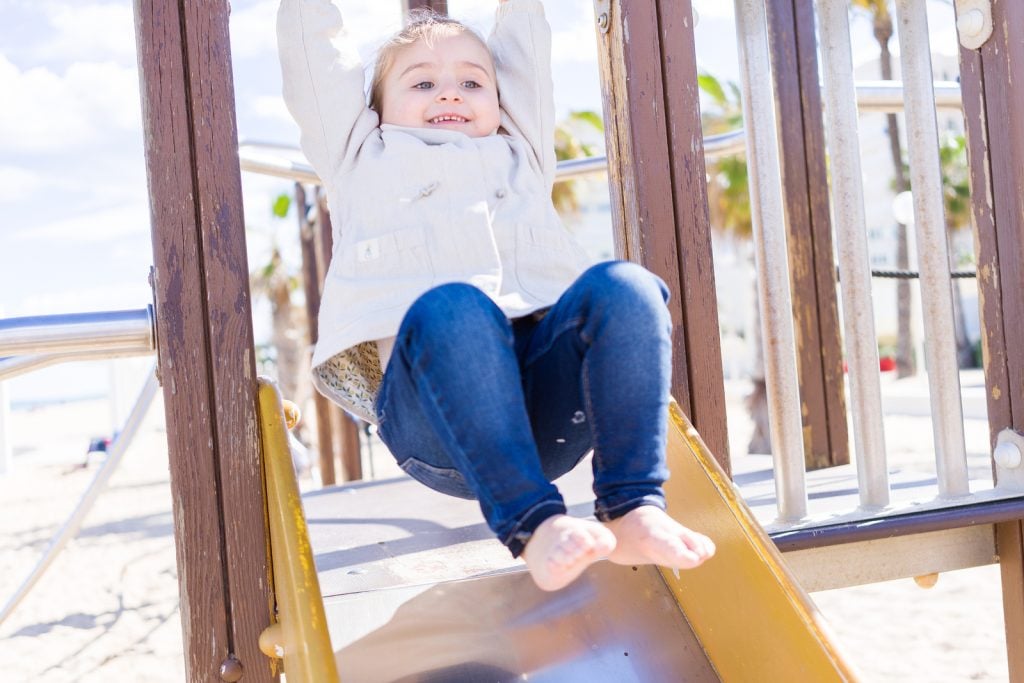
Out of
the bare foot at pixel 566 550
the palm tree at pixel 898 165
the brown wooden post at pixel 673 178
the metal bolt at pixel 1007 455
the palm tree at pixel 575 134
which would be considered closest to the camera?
the bare foot at pixel 566 550

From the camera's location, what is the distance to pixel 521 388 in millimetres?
1215

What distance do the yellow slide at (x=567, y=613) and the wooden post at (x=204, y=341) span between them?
0.05 m

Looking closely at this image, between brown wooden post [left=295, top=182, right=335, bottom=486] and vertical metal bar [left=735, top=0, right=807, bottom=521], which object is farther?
brown wooden post [left=295, top=182, right=335, bottom=486]

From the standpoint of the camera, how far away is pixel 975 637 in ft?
15.0

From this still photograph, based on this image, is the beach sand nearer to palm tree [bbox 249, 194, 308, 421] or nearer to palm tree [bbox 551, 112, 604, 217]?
palm tree [bbox 249, 194, 308, 421]

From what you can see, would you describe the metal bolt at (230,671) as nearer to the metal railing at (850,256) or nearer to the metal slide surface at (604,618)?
the metal slide surface at (604,618)

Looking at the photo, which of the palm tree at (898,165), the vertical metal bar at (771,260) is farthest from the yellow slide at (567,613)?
the palm tree at (898,165)

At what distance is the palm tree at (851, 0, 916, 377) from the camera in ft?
49.2

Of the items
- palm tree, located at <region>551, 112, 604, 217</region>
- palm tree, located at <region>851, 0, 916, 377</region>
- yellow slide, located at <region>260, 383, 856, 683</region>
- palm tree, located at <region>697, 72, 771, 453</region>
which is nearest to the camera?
yellow slide, located at <region>260, 383, 856, 683</region>

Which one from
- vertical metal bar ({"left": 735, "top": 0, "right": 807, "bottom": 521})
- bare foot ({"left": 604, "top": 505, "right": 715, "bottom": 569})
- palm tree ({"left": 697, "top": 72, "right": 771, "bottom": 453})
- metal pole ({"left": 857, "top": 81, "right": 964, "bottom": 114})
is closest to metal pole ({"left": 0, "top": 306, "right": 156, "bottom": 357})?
bare foot ({"left": 604, "top": 505, "right": 715, "bottom": 569})

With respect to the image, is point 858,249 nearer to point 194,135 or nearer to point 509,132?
point 509,132

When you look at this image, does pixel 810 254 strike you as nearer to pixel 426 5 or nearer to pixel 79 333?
pixel 426 5

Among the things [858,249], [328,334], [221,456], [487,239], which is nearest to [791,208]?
[858,249]

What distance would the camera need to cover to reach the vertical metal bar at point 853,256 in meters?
1.80
